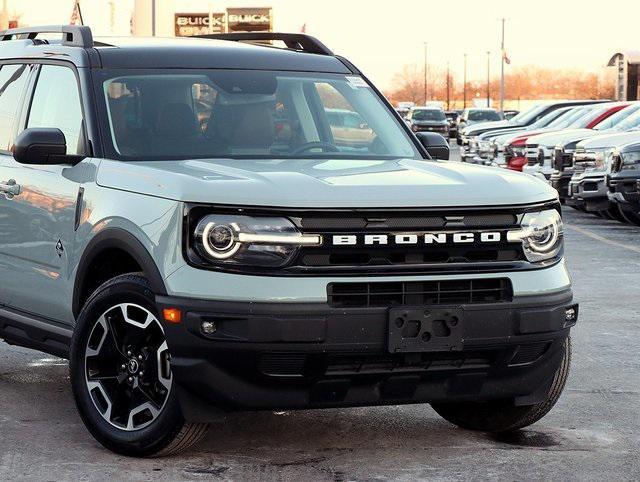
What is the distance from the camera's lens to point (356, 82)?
25.2 ft

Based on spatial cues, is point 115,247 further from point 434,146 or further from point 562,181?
point 562,181

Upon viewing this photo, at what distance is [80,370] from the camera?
6.21 metres

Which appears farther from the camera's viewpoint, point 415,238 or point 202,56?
point 202,56

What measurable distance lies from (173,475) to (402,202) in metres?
1.37

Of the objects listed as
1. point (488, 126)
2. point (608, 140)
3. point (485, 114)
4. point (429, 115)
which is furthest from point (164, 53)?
point (429, 115)

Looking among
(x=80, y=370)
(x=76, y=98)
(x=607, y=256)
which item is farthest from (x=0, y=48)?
(x=607, y=256)

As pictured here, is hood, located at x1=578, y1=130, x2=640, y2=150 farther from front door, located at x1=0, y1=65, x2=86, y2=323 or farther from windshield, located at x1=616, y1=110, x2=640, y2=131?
front door, located at x1=0, y1=65, x2=86, y2=323

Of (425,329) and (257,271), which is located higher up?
(257,271)

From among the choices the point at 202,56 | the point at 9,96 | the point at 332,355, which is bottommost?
the point at 332,355

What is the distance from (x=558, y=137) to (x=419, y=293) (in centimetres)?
1890

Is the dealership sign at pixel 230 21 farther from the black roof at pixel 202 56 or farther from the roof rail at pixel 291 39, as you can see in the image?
the black roof at pixel 202 56

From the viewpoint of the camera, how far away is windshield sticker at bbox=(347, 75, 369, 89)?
25.1 feet

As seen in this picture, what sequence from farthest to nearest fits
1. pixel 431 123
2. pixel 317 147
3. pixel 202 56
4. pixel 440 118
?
pixel 440 118, pixel 431 123, pixel 202 56, pixel 317 147

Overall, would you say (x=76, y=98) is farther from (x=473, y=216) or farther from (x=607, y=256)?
(x=607, y=256)
